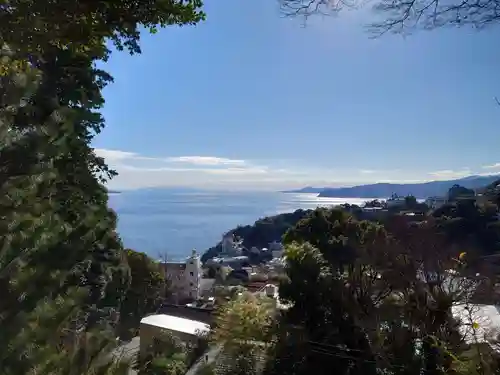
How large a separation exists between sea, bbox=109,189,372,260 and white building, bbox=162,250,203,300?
563 mm

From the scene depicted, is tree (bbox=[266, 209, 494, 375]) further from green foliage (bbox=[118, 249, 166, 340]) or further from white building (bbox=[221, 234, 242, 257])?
white building (bbox=[221, 234, 242, 257])

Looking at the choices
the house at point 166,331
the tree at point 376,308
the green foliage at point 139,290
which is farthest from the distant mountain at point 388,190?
the house at point 166,331

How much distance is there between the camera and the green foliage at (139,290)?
38.0 ft

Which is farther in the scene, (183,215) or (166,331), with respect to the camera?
(183,215)

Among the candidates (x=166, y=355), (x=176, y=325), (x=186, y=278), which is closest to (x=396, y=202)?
(x=176, y=325)

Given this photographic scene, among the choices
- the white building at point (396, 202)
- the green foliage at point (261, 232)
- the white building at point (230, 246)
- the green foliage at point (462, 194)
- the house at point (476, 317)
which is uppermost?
the green foliage at point (462, 194)

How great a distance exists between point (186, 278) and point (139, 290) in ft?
18.0

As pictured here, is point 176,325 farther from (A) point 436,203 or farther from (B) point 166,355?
(A) point 436,203

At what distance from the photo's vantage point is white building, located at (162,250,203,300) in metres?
17.0

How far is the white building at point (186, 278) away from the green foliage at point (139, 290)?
160 inches

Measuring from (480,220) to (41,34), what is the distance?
6.50 m

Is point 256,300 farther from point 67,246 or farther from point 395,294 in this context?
point 67,246

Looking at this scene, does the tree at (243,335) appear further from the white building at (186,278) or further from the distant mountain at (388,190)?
the white building at (186,278)

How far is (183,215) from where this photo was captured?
2678 centimetres
